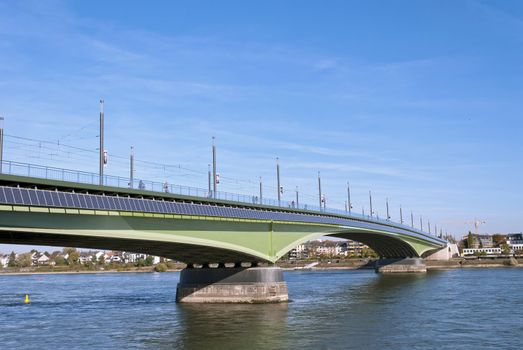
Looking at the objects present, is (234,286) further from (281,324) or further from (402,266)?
(402,266)

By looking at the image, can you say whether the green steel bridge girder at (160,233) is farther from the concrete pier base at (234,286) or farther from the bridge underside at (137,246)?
the concrete pier base at (234,286)

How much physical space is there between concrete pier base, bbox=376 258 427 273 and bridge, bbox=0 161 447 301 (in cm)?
5190

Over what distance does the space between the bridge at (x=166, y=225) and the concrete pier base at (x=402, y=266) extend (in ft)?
170

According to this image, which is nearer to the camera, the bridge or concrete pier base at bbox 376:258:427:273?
the bridge

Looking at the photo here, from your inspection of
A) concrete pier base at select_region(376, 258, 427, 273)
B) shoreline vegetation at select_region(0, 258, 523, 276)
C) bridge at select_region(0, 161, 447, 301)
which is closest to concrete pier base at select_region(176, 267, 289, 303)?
bridge at select_region(0, 161, 447, 301)

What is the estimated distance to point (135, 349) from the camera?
2992 cm

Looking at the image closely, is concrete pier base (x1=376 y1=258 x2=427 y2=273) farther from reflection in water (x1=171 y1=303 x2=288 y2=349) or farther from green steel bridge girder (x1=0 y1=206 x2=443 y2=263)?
reflection in water (x1=171 y1=303 x2=288 y2=349)

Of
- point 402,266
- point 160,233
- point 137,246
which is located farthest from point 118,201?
point 402,266

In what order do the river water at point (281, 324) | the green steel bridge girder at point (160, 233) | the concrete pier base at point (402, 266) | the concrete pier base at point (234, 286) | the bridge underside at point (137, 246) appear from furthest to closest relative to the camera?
the concrete pier base at point (402, 266) < the concrete pier base at point (234, 286) < the bridge underside at point (137, 246) < the green steel bridge girder at point (160, 233) < the river water at point (281, 324)

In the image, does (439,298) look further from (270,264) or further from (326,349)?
(326,349)

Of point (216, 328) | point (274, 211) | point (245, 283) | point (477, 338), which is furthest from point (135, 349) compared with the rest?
point (274, 211)

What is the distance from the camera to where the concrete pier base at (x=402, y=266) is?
385 feet

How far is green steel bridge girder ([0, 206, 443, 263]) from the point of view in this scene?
32.0 meters

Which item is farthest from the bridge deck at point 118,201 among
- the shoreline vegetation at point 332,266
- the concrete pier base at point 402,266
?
the shoreline vegetation at point 332,266
